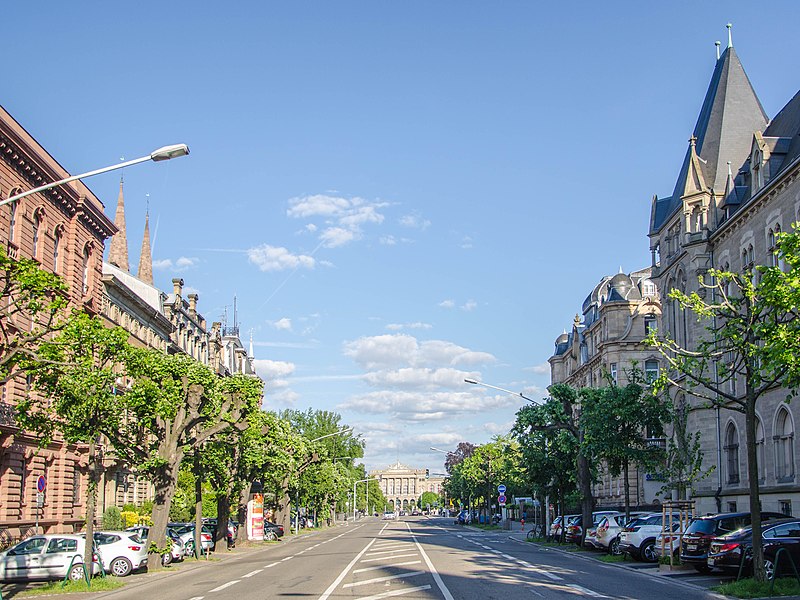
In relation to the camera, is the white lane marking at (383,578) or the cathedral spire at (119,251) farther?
the cathedral spire at (119,251)

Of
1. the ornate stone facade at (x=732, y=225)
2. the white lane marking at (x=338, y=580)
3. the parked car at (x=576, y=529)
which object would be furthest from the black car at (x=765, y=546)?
the parked car at (x=576, y=529)

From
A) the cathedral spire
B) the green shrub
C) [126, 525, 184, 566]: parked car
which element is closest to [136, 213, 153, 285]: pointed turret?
the cathedral spire

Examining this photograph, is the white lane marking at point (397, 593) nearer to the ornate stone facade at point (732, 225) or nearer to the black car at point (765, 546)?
the black car at point (765, 546)

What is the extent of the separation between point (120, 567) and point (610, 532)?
19643mm

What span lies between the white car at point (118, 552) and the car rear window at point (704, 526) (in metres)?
17.3

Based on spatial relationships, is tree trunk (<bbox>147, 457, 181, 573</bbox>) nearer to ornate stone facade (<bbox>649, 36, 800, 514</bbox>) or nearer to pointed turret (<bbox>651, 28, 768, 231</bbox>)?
ornate stone facade (<bbox>649, 36, 800, 514</bbox>)

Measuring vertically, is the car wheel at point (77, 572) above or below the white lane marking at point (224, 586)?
above

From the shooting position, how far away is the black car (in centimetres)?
2388

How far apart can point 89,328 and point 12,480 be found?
1808 cm

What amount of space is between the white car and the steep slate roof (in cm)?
3423

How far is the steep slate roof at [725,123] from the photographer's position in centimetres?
5025

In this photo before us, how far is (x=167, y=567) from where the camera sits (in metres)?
33.7

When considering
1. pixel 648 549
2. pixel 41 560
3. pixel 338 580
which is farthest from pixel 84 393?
pixel 648 549

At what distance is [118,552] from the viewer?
30.5 metres
